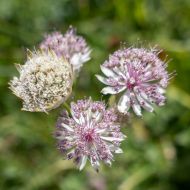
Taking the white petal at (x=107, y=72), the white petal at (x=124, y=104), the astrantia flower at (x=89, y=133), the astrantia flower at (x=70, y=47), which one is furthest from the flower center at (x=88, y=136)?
the astrantia flower at (x=70, y=47)

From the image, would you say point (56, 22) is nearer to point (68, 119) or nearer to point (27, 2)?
point (27, 2)

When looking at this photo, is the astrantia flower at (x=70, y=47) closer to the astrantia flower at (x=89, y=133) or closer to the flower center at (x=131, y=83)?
the flower center at (x=131, y=83)

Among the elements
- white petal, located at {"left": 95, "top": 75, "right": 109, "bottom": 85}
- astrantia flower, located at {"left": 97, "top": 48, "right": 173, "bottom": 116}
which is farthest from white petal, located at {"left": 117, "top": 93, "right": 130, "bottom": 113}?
white petal, located at {"left": 95, "top": 75, "right": 109, "bottom": 85}

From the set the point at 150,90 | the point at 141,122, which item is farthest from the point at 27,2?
the point at 150,90

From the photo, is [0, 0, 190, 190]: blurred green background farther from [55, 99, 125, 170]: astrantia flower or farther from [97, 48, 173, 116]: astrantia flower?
[55, 99, 125, 170]: astrantia flower

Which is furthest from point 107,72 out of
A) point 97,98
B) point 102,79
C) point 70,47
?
point 97,98

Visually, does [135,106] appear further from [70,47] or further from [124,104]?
[70,47]

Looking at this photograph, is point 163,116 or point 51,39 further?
point 163,116
